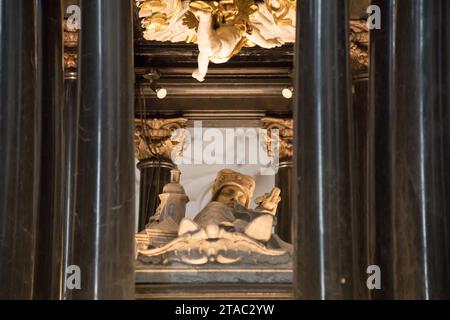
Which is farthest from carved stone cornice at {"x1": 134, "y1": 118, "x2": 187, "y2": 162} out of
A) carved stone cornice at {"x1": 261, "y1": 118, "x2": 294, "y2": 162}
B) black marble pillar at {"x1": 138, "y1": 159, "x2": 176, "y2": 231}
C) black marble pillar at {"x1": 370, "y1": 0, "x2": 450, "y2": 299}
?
black marble pillar at {"x1": 370, "y1": 0, "x2": 450, "y2": 299}

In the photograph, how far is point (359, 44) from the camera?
18078 mm

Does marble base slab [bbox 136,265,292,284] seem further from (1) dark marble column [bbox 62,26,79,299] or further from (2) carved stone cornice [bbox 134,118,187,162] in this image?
(2) carved stone cornice [bbox 134,118,187,162]

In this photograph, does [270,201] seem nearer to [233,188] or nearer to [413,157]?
[233,188]

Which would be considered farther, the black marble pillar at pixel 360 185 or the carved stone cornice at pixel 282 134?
the carved stone cornice at pixel 282 134

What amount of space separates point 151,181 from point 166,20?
283 centimetres

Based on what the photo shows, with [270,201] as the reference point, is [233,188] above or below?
above

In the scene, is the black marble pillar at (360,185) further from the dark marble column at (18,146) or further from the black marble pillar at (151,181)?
the black marble pillar at (151,181)

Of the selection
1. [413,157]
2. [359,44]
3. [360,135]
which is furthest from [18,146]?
[359,44]

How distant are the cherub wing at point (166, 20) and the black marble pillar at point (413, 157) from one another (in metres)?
3.93

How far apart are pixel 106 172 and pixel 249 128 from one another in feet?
22.1

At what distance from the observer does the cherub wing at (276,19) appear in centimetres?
1805

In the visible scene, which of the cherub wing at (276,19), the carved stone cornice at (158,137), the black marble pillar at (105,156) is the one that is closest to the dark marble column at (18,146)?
the black marble pillar at (105,156)

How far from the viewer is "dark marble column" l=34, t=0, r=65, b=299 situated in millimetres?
15617

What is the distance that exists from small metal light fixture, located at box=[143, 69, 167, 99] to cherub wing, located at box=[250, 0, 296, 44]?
216 cm
